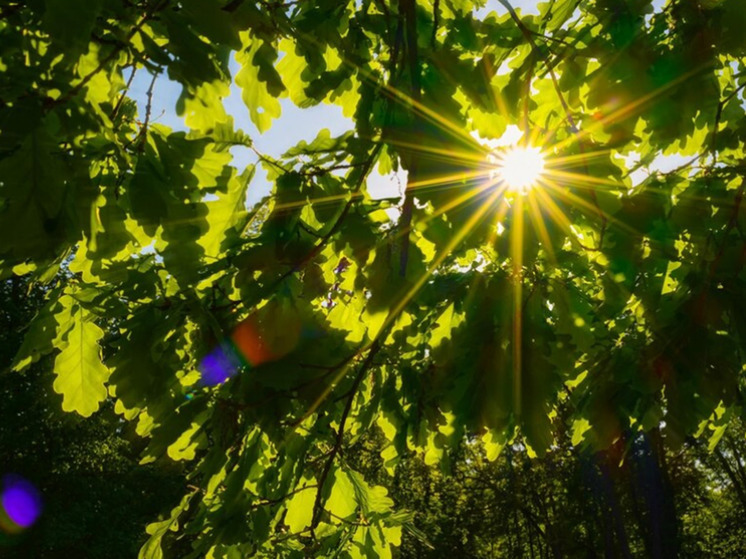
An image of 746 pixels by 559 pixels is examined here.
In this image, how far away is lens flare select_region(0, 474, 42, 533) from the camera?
1525 cm

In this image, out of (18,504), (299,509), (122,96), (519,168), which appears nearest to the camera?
(122,96)

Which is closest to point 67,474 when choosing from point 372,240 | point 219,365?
point 219,365

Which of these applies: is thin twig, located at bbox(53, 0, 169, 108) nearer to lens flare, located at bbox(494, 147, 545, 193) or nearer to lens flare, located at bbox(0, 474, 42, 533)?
lens flare, located at bbox(494, 147, 545, 193)

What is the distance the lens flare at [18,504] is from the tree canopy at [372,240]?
15739 millimetres

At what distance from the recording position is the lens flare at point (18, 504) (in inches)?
600

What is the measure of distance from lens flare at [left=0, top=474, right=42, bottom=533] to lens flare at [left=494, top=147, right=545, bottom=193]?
17.1 m

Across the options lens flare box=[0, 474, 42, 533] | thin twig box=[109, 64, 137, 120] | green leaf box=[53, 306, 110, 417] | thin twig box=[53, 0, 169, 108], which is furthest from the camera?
lens flare box=[0, 474, 42, 533]

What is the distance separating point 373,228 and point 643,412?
1.12 meters

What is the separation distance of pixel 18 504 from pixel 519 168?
17833 mm

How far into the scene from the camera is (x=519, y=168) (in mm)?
2031

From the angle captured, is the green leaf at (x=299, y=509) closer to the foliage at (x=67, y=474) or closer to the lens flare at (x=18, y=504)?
the foliage at (x=67, y=474)

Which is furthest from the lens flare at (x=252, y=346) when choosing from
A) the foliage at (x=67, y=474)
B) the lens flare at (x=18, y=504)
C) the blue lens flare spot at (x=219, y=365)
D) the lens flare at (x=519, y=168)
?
the lens flare at (x=18, y=504)

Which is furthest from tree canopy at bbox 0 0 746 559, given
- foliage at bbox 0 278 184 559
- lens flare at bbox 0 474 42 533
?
lens flare at bbox 0 474 42 533

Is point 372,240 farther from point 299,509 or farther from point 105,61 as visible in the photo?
point 299,509
